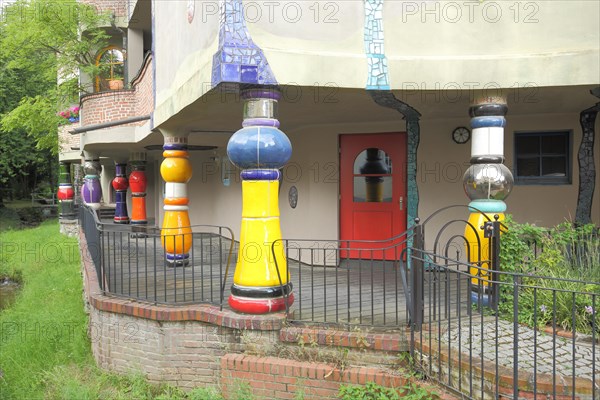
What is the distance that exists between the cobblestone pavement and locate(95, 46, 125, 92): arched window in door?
1419 centimetres

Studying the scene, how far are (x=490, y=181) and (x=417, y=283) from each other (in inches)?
63.4

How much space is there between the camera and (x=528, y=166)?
7.21m

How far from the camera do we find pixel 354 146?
25.6ft

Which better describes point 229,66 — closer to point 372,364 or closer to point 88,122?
point 372,364

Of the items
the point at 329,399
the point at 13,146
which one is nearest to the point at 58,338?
the point at 329,399

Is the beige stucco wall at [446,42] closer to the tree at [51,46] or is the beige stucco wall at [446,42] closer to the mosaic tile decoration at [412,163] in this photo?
the mosaic tile decoration at [412,163]

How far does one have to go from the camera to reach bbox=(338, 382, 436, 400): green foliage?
3869 mm

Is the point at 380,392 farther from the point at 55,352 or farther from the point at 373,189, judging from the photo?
the point at 55,352

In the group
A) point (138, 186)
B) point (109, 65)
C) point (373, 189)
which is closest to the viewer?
point (373, 189)

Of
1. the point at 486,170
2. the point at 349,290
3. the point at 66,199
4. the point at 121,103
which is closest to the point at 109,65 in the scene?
the point at 66,199

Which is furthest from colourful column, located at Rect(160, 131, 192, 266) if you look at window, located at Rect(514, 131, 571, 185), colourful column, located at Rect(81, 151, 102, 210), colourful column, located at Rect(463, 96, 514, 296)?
colourful column, located at Rect(81, 151, 102, 210)

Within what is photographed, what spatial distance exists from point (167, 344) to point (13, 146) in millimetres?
24784

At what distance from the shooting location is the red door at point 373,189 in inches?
298

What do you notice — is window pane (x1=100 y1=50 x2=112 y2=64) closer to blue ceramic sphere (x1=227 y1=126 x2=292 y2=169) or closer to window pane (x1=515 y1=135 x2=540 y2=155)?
blue ceramic sphere (x1=227 y1=126 x2=292 y2=169)
